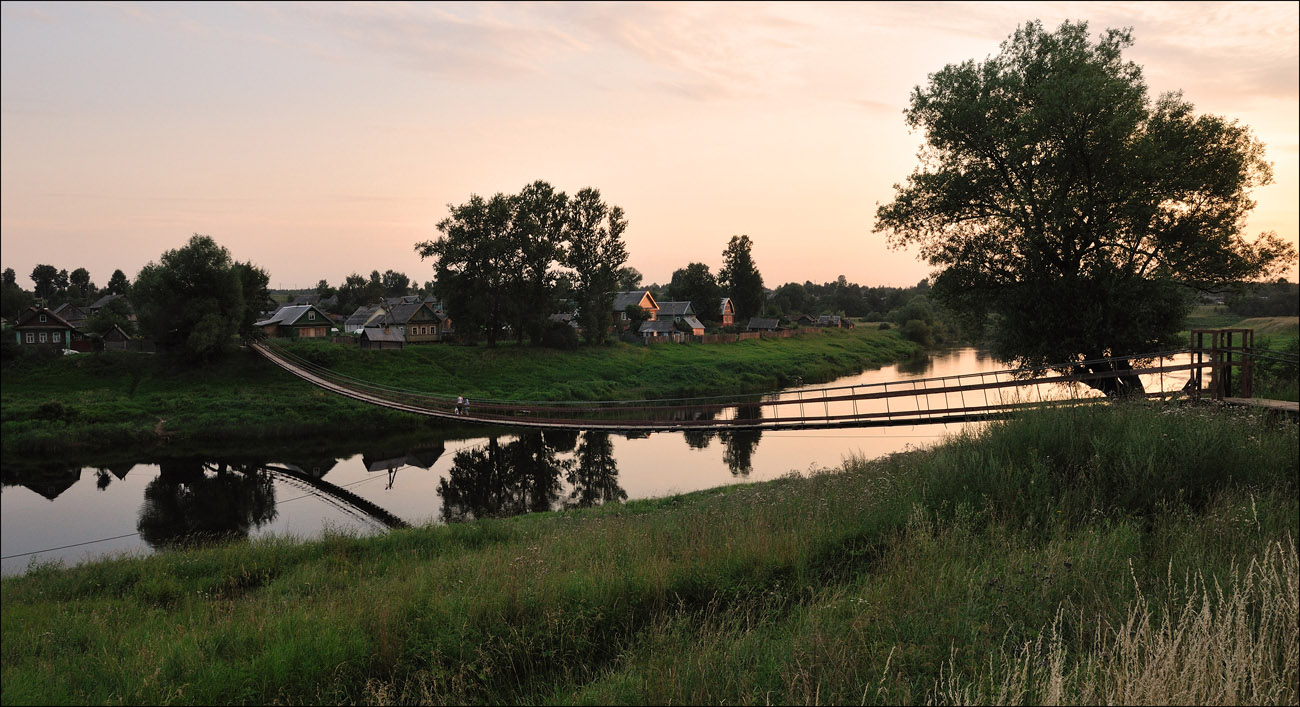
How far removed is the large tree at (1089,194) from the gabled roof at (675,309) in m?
60.4

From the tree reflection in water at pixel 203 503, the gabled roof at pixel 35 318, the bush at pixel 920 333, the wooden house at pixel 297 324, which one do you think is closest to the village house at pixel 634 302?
the wooden house at pixel 297 324

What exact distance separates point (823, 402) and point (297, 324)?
49601 millimetres

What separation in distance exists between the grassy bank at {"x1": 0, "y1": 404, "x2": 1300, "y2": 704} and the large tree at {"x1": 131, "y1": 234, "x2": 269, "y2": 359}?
3066 centimetres

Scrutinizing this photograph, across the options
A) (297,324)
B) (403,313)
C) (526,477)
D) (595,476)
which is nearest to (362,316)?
(403,313)

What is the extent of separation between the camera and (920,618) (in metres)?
5.42

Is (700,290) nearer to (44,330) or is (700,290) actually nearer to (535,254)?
(535,254)

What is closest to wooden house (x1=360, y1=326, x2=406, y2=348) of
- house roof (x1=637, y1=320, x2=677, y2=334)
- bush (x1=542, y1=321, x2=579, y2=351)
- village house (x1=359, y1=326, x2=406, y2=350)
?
village house (x1=359, y1=326, x2=406, y2=350)

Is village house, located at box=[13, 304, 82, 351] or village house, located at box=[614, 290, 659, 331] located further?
village house, located at box=[614, 290, 659, 331]

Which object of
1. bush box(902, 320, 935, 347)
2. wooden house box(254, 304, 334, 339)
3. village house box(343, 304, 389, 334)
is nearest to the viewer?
wooden house box(254, 304, 334, 339)

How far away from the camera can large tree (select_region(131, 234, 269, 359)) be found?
123ft

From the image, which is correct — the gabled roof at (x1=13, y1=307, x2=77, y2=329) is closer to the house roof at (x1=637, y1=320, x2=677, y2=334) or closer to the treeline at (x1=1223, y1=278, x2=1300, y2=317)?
the house roof at (x1=637, y1=320, x2=677, y2=334)

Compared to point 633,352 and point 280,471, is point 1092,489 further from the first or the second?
point 633,352

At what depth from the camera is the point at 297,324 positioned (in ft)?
191

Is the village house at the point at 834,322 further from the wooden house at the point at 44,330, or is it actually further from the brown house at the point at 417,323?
the wooden house at the point at 44,330
